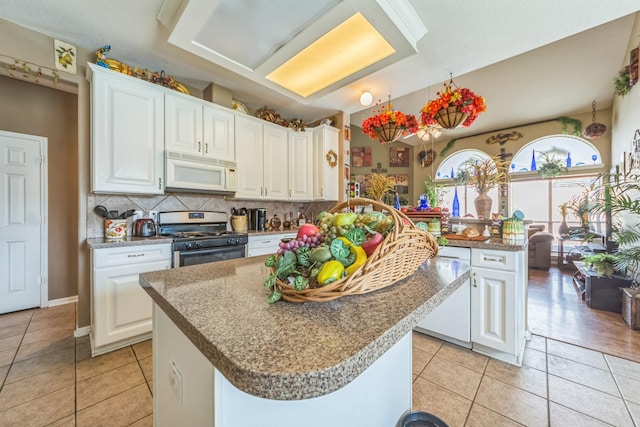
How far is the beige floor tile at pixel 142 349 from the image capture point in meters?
1.97

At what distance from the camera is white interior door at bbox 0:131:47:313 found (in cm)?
268

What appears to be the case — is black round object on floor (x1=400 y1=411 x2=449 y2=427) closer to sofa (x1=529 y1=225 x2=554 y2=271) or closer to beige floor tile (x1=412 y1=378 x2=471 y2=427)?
beige floor tile (x1=412 y1=378 x2=471 y2=427)

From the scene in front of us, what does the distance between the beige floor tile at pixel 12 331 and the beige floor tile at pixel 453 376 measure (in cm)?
343

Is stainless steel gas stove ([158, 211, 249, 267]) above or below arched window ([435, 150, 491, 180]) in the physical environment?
below

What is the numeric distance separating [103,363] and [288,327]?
7.23 ft

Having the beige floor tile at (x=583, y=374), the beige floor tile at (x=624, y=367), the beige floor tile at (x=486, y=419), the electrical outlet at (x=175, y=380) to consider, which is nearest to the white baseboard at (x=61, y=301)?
the electrical outlet at (x=175, y=380)

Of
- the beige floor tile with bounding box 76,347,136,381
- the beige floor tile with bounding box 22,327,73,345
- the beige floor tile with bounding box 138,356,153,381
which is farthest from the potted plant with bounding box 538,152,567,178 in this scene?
the beige floor tile with bounding box 22,327,73,345

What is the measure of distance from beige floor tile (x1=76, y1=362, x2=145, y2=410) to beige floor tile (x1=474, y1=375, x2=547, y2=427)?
217 centimetres

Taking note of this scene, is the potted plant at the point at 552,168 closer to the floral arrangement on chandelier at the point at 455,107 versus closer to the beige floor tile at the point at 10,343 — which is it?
the floral arrangement on chandelier at the point at 455,107

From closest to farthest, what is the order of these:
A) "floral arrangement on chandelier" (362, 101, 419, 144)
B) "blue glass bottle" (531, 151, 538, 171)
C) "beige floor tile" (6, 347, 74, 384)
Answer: "beige floor tile" (6, 347, 74, 384)
"floral arrangement on chandelier" (362, 101, 419, 144)
"blue glass bottle" (531, 151, 538, 171)

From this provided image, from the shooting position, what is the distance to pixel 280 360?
0.40 m

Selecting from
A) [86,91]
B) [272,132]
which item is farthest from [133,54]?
[272,132]

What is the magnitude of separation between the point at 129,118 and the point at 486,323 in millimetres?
3403

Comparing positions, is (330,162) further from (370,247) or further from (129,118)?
(370,247)
